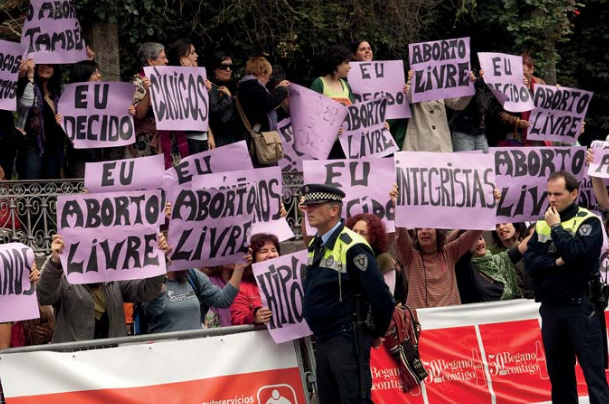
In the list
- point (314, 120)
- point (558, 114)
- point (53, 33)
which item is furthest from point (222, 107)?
point (558, 114)

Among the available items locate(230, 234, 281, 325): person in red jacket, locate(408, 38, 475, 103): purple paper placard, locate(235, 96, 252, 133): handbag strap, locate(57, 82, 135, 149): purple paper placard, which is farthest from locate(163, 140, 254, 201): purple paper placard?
locate(408, 38, 475, 103): purple paper placard

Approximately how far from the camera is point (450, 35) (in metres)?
19.1

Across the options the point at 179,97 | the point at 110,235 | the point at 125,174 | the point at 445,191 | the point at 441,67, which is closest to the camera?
the point at 110,235

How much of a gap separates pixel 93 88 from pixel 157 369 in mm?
3093

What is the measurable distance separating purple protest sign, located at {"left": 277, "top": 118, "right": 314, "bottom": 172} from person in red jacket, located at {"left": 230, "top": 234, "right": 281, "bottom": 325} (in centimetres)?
296

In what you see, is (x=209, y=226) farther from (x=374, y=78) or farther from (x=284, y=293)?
(x=374, y=78)

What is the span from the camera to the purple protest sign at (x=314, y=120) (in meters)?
13.4

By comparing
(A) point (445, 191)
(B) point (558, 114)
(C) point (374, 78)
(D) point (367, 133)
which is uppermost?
(C) point (374, 78)

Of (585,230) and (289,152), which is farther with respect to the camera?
(289,152)

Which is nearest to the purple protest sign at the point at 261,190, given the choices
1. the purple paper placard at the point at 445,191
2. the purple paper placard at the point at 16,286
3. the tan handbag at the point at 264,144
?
the purple paper placard at the point at 445,191

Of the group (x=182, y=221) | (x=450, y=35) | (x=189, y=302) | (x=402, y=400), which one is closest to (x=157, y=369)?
(x=189, y=302)

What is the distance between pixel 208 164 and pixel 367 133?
8.82 ft

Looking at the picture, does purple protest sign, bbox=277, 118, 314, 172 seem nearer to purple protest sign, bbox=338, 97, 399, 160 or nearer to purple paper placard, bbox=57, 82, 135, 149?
purple protest sign, bbox=338, 97, 399, 160

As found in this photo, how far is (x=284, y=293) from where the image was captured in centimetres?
1110
